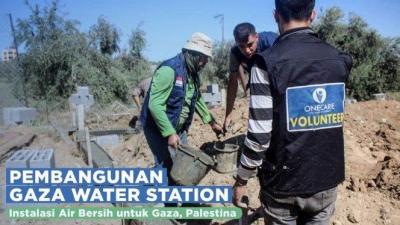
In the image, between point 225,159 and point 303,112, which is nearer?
point 303,112

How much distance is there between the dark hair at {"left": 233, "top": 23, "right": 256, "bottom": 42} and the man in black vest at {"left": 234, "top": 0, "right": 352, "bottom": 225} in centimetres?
164

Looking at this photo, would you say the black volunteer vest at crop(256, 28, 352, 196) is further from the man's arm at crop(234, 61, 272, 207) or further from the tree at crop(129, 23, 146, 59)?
the tree at crop(129, 23, 146, 59)

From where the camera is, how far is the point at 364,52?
21703 mm

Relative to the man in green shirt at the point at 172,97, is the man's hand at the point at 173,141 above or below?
below

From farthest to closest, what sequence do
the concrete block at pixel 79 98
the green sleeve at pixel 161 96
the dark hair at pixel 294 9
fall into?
the concrete block at pixel 79 98
the green sleeve at pixel 161 96
the dark hair at pixel 294 9

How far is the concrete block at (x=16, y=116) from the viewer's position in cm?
1101

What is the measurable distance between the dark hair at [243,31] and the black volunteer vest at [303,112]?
66.7 inches

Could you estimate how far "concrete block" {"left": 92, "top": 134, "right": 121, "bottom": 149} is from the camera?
9195mm

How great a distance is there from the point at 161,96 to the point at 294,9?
1.84 metres

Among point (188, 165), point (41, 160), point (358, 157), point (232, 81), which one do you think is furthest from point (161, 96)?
point (358, 157)

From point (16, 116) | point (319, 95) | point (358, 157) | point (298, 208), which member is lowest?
point (358, 157)

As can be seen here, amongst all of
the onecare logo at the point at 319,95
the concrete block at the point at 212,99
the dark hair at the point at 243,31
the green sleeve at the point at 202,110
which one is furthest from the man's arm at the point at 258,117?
the concrete block at the point at 212,99

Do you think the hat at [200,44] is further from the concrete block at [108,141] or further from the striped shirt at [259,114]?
the concrete block at [108,141]

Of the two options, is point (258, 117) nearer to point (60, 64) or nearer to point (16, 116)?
point (16, 116)
